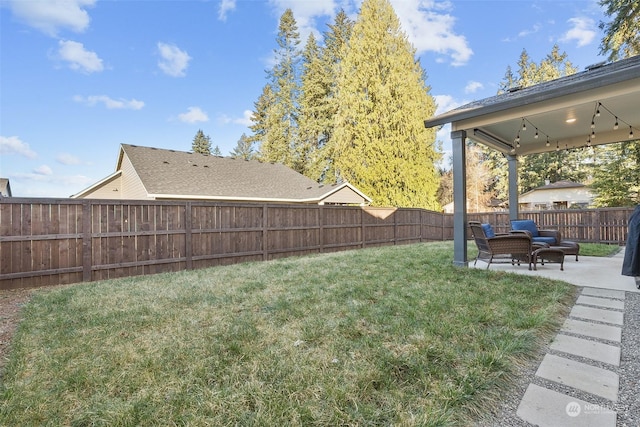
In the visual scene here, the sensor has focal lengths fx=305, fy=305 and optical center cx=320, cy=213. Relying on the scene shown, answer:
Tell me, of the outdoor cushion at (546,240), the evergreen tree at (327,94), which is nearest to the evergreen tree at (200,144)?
the evergreen tree at (327,94)

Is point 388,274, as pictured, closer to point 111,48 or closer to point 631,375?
point 631,375

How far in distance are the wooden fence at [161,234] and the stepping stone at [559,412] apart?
6638 mm

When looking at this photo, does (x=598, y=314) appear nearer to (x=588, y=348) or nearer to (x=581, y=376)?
(x=588, y=348)

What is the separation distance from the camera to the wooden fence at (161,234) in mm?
5207

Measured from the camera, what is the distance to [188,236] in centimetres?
691

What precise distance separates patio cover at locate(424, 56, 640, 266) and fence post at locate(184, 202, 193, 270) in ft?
18.3

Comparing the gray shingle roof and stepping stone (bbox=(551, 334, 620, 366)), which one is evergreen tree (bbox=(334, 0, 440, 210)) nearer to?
the gray shingle roof

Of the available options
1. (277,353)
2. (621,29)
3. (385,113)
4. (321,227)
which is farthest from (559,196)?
(277,353)

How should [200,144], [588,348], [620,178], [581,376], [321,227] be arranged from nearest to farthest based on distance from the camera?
[581,376] < [588,348] < [321,227] < [620,178] < [200,144]

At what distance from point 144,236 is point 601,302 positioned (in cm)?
758

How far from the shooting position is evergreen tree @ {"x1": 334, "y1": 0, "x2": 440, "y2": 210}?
15.1 metres

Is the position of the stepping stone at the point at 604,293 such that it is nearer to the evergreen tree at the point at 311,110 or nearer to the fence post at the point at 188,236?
the fence post at the point at 188,236

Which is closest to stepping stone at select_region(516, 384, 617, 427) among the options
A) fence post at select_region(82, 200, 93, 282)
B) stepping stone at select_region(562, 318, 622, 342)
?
stepping stone at select_region(562, 318, 622, 342)

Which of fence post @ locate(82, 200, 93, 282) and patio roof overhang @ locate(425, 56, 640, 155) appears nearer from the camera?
patio roof overhang @ locate(425, 56, 640, 155)
